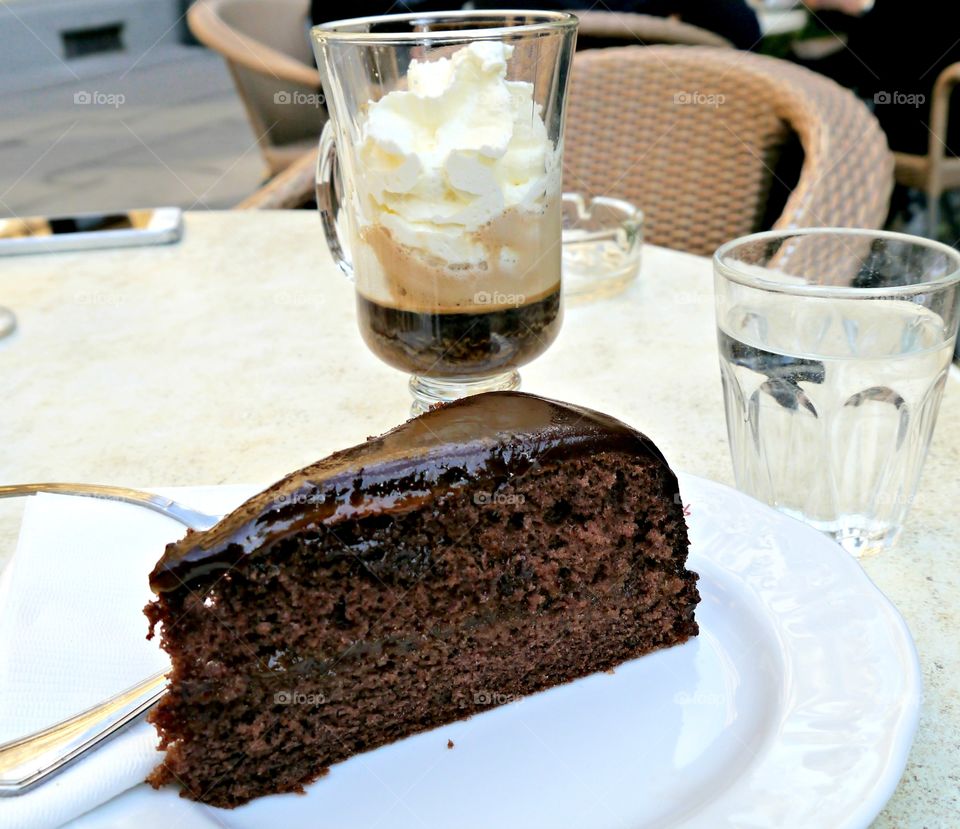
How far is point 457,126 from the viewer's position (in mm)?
899

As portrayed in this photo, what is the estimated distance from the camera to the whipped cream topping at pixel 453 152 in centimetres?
89

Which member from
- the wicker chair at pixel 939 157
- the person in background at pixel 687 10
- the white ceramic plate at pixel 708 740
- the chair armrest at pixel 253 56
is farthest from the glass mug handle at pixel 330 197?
the wicker chair at pixel 939 157

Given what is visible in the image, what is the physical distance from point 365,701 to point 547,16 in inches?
28.2

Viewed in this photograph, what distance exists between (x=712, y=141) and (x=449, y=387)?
3.40 feet

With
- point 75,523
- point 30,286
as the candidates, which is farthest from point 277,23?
point 75,523

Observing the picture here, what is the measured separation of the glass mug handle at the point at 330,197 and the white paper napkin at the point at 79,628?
1.15ft

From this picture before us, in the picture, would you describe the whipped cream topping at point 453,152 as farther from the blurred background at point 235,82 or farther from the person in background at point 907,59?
the person in background at point 907,59

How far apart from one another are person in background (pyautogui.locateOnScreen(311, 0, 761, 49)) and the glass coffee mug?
1.73 metres

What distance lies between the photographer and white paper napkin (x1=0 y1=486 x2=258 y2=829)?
62 cm

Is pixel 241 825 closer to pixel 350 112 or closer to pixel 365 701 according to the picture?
pixel 365 701

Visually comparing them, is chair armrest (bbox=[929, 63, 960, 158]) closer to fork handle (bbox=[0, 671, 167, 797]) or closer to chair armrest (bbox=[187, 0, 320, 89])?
chair armrest (bbox=[187, 0, 320, 89])

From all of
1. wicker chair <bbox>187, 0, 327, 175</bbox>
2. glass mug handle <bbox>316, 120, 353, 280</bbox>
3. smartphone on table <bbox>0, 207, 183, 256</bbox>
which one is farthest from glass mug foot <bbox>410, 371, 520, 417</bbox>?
wicker chair <bbox>187, 0, 327, 175</bbox>

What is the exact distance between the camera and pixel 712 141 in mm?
1834

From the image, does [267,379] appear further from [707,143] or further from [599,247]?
[707,143]
